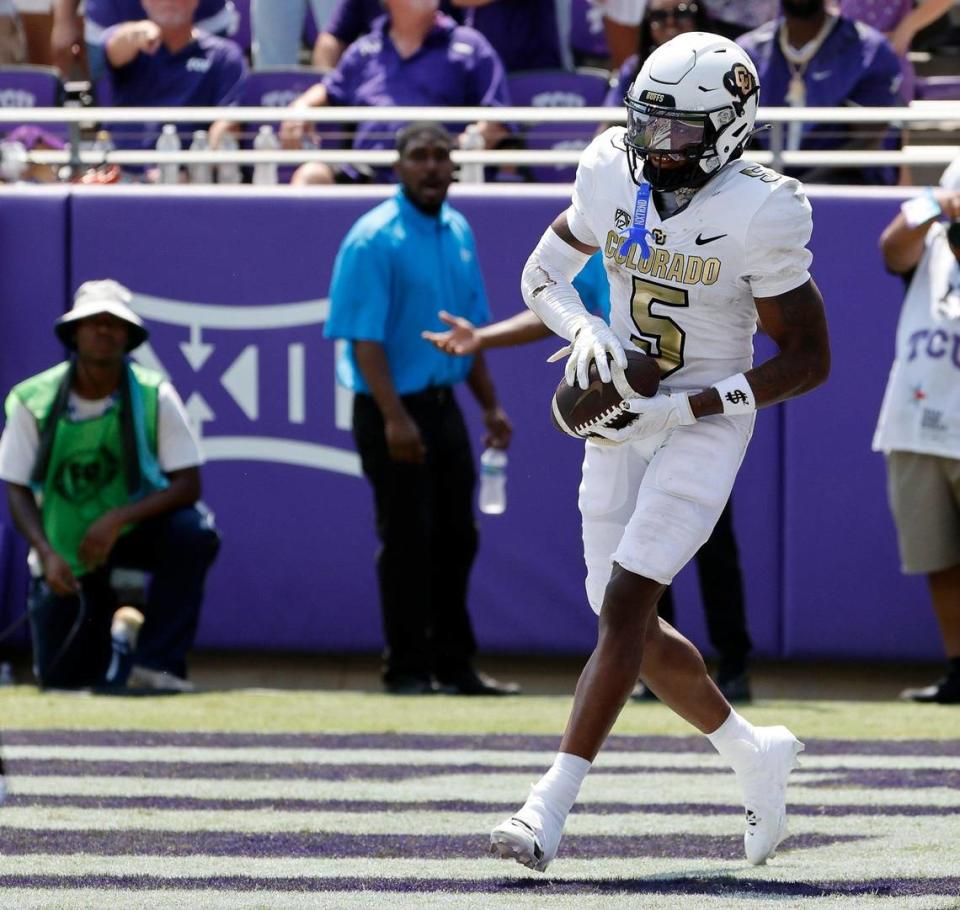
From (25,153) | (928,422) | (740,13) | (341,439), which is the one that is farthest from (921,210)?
(25,153)

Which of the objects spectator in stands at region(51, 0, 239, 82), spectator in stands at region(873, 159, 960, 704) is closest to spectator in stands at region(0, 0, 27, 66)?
spectator in stands at region(51, 0, 239, 82)

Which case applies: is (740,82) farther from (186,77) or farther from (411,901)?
(186,77)

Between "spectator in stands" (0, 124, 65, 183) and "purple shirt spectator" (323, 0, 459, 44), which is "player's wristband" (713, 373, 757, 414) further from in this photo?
"purple shirt spectator" (323, 0, 459, 44)

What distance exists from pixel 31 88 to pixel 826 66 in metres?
3.52

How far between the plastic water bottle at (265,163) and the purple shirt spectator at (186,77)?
0.89m

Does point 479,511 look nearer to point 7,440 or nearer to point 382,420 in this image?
point 382,420

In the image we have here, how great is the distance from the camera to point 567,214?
15.1 feet

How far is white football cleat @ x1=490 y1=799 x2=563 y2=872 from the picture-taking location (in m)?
3.92

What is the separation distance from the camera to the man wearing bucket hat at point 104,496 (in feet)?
24.3

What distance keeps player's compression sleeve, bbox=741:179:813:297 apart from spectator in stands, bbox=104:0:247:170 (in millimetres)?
5335

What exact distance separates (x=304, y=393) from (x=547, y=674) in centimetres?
149

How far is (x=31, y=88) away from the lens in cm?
919

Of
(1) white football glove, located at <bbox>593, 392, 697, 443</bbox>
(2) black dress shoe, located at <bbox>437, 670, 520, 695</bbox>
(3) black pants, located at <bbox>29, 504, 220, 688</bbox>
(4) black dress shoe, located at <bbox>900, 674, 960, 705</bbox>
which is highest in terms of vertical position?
(1) white football glove, located at <bbox>593, 392, 697, 443</bbox>

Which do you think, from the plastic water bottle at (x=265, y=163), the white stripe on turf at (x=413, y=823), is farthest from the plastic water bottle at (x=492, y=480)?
the white stripe on turf at (x=413, y=823)
